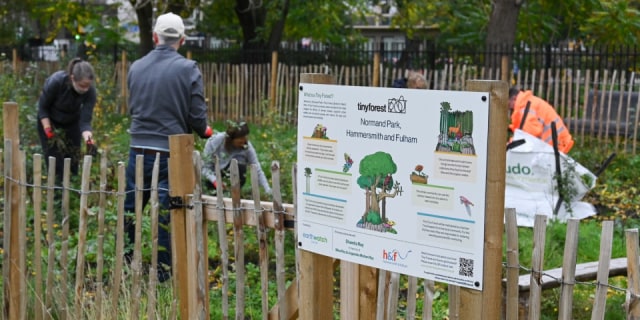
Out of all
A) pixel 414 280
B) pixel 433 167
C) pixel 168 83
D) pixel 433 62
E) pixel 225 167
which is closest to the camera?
pixel 433 167

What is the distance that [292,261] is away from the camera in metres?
6.53

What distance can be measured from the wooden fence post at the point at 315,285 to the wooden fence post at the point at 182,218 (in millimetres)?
671

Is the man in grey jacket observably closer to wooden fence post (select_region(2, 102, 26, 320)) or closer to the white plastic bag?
wooden fence post (select_region(2, 102, 26, 320))

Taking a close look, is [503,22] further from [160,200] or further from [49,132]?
[160,200]

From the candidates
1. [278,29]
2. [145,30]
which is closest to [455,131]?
[278,29]

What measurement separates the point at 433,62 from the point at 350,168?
13.3 metres

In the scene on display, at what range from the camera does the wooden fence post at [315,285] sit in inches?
136

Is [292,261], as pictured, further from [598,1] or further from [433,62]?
[598,1]

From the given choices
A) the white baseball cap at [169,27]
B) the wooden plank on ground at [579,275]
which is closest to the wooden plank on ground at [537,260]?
the wooden plank on ground at [579,275]

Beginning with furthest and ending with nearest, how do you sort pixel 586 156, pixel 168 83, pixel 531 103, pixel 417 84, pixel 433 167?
pixel 586 156
pixel 417 84
pixel 531 103
pixel 168 83
pixel 433 167

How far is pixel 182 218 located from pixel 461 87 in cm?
1085

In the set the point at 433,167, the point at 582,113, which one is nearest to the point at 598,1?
the point at 582,113

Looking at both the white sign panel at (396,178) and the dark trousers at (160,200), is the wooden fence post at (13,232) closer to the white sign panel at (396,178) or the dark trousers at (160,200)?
the dark trousers at (160,200)

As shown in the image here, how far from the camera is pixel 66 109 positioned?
27.5ft
